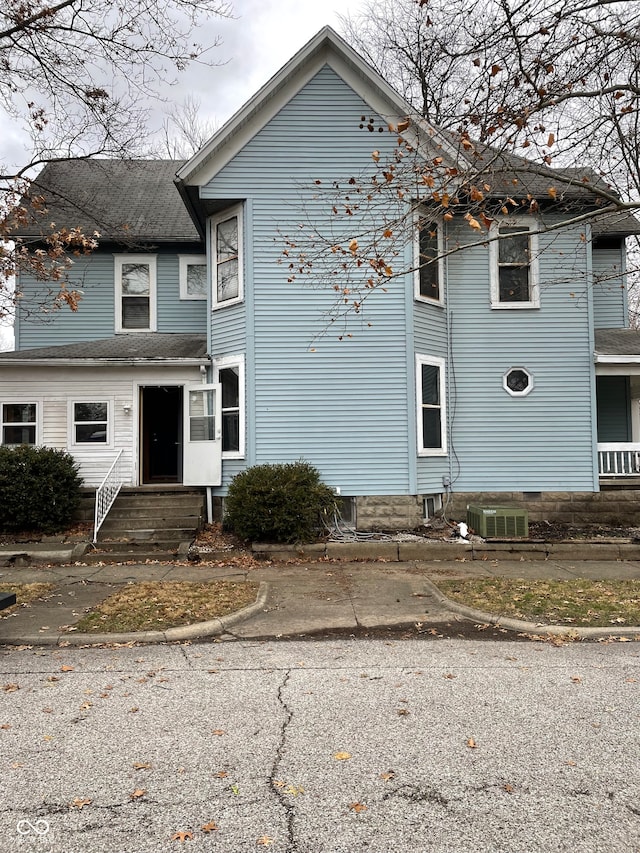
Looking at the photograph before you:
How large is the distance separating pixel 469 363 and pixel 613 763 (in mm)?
10209

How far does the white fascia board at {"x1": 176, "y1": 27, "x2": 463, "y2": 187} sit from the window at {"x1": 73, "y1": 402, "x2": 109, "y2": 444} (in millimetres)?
5015

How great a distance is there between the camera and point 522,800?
10.2ft

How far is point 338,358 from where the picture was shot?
12148 mm

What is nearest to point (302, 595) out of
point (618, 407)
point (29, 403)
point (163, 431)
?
point (29, 403)

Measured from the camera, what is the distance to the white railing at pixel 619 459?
13.2 m

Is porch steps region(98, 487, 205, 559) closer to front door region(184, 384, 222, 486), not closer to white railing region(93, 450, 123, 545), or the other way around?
white railing region(93, 450, 123, 545)

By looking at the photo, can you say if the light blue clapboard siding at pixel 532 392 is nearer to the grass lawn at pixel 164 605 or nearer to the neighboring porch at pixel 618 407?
the neighboring porch at pixel 618 407

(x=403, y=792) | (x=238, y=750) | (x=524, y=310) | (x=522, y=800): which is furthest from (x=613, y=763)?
(x=524, y=310)

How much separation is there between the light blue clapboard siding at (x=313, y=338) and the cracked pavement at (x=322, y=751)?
21.5 ft

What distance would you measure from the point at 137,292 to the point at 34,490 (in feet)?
19.2

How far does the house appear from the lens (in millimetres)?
12070

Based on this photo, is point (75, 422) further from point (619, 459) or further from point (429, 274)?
point (619, 459)

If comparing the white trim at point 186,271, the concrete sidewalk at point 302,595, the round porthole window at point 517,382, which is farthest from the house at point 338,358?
the concrete sidewalk at point 302,595

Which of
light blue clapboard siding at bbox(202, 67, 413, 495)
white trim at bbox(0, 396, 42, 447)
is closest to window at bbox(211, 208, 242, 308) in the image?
light blue clapboard siding at bbox(202, 67, 413, 495)
